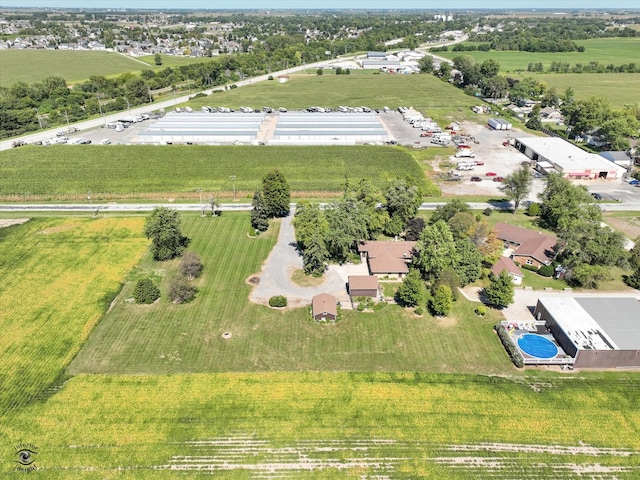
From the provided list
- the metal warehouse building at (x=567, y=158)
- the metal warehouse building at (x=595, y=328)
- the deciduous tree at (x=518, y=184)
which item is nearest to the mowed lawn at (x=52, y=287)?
the metal warehouse building at (x=595, y=328)

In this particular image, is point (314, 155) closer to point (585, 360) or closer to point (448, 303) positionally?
point (448, 303)

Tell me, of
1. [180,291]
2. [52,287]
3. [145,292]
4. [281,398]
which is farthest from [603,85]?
[52,287]

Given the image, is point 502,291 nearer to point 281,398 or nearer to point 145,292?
point 281,398

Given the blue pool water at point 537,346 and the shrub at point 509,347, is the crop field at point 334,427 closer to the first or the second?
the shrub at point 509,347

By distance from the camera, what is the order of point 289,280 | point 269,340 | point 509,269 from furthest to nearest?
point 289,280, point 509,269, point 269,340

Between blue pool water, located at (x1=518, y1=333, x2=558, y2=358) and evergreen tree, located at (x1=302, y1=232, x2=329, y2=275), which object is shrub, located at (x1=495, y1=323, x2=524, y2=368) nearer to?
blue pool water, located at (x1=518, y1=333, x2=558, y2=358)

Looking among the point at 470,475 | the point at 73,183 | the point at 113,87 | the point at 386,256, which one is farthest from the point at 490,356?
the point at 113,87

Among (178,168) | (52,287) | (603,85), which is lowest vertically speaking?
(52,287)
